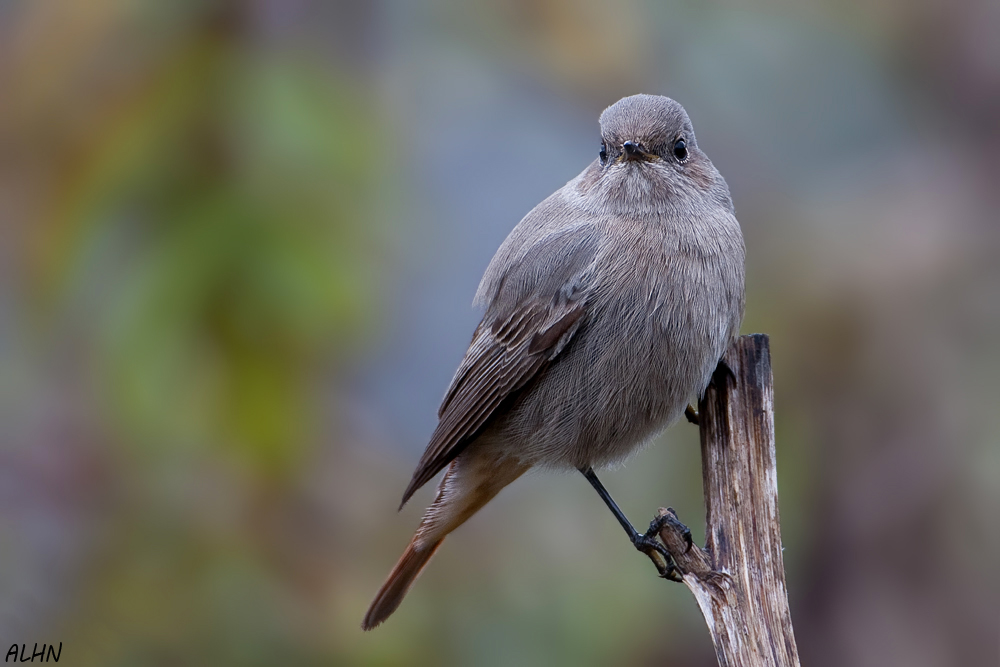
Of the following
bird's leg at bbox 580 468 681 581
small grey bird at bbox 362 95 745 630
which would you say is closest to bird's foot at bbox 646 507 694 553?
bird's leg at bbox 580 468 681 581

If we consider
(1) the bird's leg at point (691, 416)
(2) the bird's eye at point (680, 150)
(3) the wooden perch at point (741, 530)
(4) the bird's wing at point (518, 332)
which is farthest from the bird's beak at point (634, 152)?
(1) the bird's leg at point (691, 416)

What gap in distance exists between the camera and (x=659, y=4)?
15.6ft

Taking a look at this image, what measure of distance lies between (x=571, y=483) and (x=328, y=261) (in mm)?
1508

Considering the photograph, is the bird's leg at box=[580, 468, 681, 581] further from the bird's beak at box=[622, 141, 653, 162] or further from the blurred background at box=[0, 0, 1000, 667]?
the bird's beak at box=[622, 141, 653, 162]

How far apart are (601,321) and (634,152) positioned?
2.07 feet

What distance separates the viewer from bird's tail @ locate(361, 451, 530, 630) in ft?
12.8

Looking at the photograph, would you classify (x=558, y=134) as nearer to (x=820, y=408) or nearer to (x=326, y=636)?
(x=820, y=408)

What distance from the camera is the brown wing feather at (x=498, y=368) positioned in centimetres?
362

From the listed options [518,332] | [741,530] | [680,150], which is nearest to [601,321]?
[518,332]

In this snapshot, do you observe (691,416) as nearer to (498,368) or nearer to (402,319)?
(498,368)

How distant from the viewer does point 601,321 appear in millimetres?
3525

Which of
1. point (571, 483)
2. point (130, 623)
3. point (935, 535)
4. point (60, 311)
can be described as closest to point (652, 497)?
point (571, 483)

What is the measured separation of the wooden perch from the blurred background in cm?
97

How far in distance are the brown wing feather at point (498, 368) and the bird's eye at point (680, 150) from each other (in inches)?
27.5
